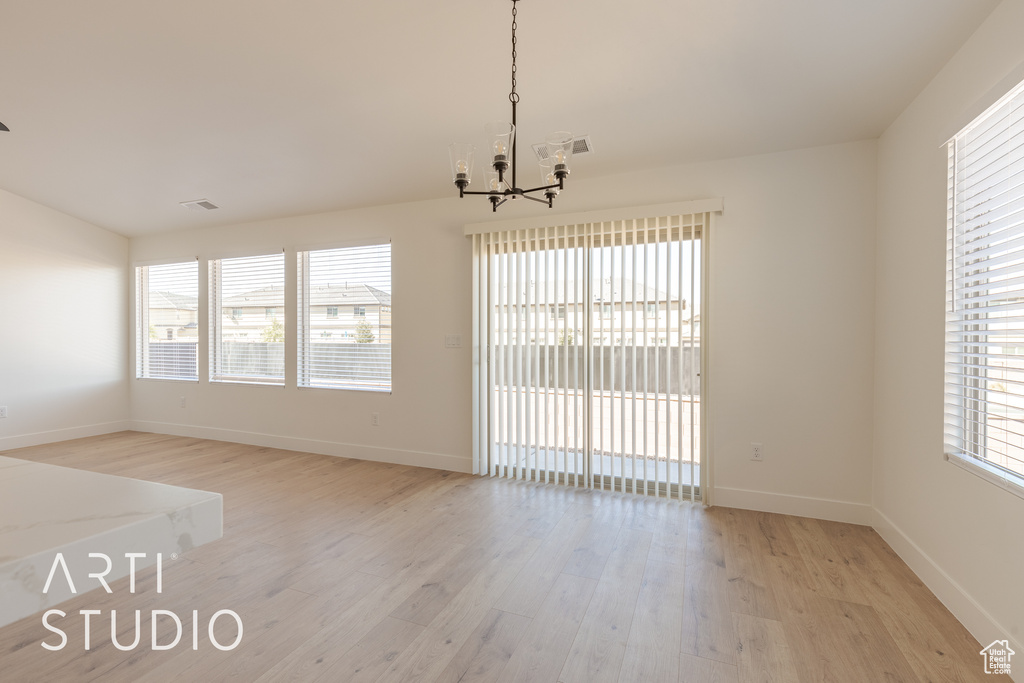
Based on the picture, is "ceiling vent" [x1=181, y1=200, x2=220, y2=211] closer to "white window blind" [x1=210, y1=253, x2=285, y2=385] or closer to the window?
"white window blind" [x1=210, y1=253, x2=285, y2=385]

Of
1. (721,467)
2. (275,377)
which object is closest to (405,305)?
(275,377)

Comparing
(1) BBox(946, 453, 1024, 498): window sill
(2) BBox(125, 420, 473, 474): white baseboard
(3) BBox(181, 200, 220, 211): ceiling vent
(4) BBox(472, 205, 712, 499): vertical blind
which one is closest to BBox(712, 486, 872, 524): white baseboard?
(4) BBox(472, 205, 712, 499): vertical blind

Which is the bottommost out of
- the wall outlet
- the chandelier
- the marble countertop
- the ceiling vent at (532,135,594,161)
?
the wall outlet

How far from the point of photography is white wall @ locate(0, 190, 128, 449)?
5.34 metres

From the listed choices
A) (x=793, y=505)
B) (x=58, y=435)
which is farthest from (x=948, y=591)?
(x=58, y=435)

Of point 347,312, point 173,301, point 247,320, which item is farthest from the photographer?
point 173,301

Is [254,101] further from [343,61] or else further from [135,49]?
[343,61]

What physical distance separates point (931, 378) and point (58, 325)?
8.16m

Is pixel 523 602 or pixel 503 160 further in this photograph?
pixel 523 602

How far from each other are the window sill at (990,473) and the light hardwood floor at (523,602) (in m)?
0.69

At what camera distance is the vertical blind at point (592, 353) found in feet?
12.3

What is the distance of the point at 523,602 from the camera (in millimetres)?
2334

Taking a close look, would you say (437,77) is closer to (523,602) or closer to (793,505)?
(523,602)

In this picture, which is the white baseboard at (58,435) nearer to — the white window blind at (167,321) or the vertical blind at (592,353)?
the white window blind at (167,321)
